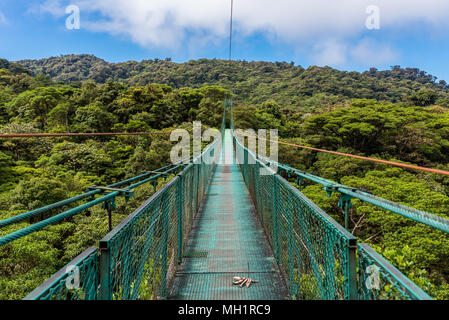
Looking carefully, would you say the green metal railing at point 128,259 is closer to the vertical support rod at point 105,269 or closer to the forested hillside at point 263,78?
the vertical support rod at point 105,269

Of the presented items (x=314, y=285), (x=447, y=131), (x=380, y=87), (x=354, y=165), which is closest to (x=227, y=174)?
(x=314, y=285)

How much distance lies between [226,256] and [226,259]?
0.06m

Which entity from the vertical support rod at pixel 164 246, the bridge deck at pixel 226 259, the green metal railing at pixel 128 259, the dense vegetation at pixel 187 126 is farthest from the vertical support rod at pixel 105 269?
the dense vegetation at pixel 187 126

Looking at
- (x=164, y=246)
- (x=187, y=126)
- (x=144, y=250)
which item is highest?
(x=187, y=126)

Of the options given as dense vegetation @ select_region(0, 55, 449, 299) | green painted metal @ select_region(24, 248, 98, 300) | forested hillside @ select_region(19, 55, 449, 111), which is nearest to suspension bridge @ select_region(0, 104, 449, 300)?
green painted metal @ select_region(24, 248, 98, 300)

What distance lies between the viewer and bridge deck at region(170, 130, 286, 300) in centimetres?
186

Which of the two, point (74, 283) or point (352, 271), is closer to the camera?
point (74, 283)

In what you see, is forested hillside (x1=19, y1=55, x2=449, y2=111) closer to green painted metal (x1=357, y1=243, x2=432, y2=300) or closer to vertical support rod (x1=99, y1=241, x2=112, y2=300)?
green painted metal (x1=357, y1=243, x2=432, y2=300)

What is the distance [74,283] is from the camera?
729mm

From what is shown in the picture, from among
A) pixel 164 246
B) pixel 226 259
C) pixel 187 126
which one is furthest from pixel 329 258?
pixel 187 126

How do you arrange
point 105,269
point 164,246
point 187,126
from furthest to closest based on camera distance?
1. point 187,126
2. point 164,246
3. point 105,269

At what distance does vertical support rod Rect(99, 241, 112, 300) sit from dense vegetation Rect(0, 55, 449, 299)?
372 cm

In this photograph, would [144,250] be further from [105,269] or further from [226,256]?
[226,256]
